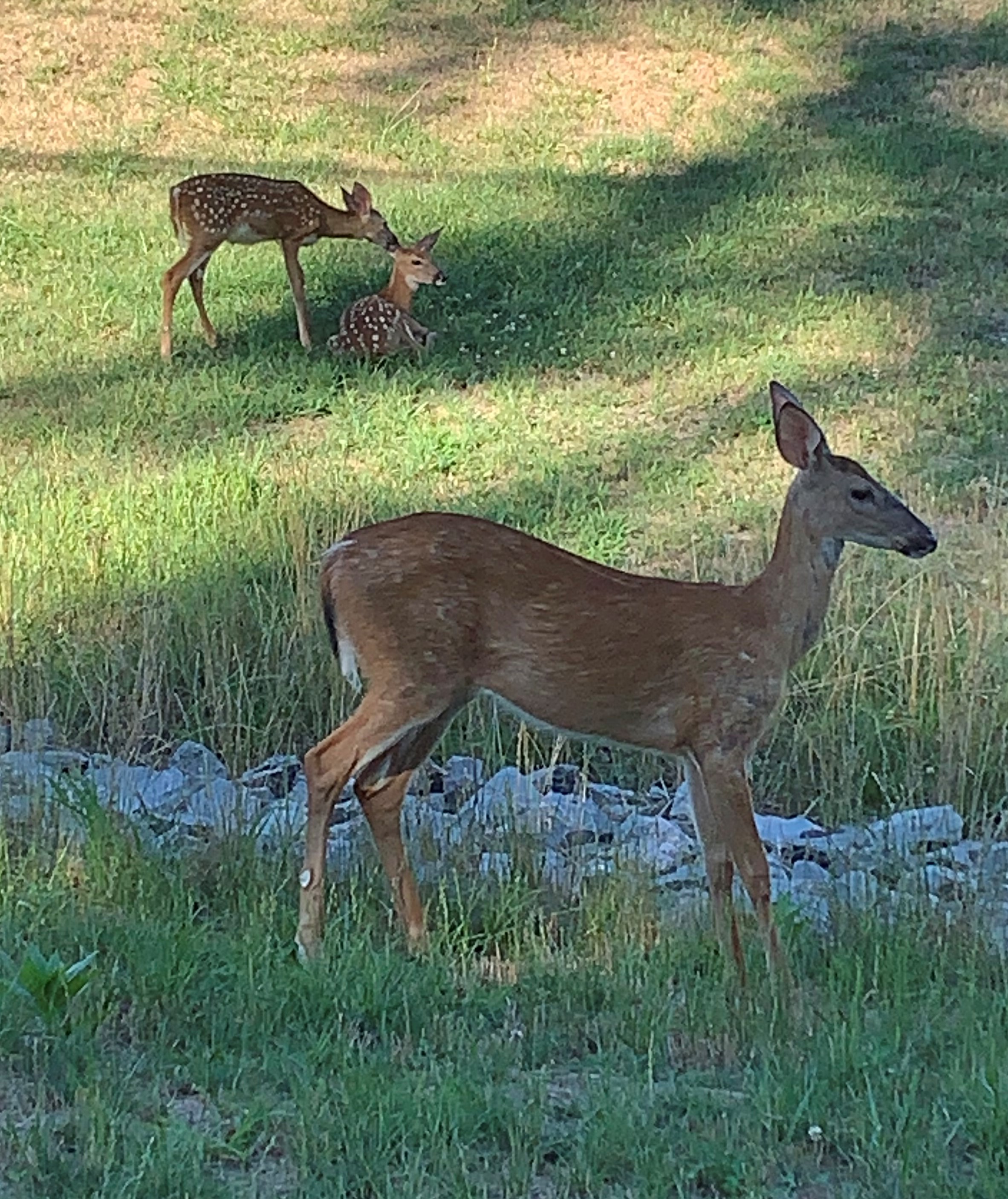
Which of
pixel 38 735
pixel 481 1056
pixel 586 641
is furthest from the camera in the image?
pixel 38 735

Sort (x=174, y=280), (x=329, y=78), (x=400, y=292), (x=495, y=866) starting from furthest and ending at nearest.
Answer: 1. (x=329, y=78)
2. (x=400, y=292)
3. (x=174, y=280)
4. (x=495, y=866)

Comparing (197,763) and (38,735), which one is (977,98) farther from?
(38,735)

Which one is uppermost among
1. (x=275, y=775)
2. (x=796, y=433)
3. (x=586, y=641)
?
(x=796, y=433)

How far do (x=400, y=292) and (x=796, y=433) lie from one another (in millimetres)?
7480

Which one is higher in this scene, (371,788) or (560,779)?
(371,788)

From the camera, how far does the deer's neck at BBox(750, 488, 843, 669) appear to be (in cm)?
539

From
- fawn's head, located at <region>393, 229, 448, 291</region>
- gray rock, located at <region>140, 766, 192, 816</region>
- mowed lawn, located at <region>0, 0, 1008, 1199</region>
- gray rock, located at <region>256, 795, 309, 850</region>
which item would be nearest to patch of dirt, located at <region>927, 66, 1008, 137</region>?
mowed lawn, located at <region>0, 0, 1008, 1199</region>

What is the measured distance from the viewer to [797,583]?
541cm

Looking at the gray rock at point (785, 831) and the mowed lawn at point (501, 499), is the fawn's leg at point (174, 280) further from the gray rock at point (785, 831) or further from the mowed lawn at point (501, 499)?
the gray rock at point (785, 831)

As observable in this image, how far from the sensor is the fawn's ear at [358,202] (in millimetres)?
13125

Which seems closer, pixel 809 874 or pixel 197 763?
pixel 809 874

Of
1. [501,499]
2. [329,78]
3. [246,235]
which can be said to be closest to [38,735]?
[501,499]

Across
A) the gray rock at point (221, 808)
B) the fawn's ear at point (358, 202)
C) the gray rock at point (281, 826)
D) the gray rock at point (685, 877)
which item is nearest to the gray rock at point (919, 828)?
the gray rock at point (685, 877)

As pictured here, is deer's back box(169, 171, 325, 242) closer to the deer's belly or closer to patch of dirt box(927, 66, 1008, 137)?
the deer's belly
